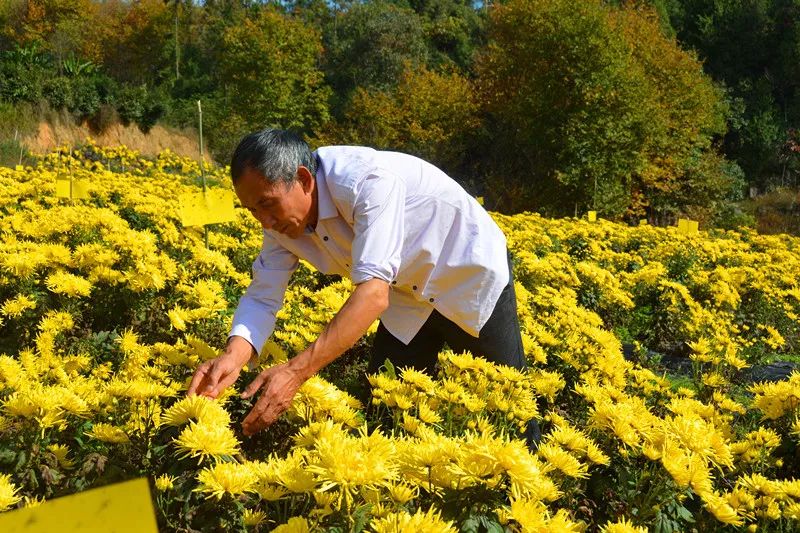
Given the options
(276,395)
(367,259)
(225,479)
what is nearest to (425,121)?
(367,259)

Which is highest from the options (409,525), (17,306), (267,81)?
(409,525)

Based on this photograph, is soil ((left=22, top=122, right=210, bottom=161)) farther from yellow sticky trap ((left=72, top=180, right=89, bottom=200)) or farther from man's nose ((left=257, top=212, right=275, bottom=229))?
man's nose ((left=257, top=212, right=275, bottom=229))

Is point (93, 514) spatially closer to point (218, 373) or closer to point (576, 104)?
point (218, 373)

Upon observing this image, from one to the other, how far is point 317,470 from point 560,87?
1708 centimetres

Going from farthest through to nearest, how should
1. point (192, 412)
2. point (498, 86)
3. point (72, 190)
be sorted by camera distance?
point (498, 86)
point (72, 190)
point (192, 412)

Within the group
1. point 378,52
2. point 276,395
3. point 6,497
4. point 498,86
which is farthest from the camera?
point 378,52

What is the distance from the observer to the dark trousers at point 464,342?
295cm

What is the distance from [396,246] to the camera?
2195mm

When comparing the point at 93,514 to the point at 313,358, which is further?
the point at 313,358

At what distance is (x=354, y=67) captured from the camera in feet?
116

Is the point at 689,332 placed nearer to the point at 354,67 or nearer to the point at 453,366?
the point at 453,366

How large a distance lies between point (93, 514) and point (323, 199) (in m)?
1.56

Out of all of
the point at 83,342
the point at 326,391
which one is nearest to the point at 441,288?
the point at 326,391

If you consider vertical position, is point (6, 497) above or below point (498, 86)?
above
